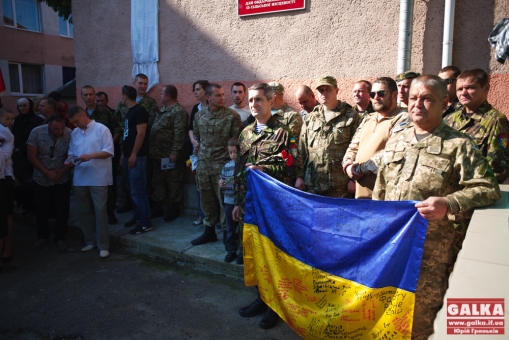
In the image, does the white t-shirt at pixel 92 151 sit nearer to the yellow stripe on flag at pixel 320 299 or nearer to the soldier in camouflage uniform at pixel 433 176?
the yellow stripe on flag at pixel 320 299

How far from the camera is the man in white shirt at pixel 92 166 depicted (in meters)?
5.13

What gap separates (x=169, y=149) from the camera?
244 inches

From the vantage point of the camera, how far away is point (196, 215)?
660 centimetres

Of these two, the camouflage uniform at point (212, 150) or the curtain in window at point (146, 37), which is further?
the curtain in window at point (146, 37)

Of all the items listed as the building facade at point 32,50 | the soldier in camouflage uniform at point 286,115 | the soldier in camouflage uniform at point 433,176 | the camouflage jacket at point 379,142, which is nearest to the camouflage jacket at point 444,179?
the soldier in camouflage uniform at point 433,176

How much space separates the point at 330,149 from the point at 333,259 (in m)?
1.55

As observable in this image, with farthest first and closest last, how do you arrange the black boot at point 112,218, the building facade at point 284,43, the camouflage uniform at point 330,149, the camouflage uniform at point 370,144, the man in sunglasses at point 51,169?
1. the black boot at point 112,218
2. the man in sunglasses at point 51,169
3. the building facade at point 284,43
4. the camouflage uniform at point 330,149
5. the camouflage uniform at point 370,144

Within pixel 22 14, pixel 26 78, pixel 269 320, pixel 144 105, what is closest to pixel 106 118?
pixel 144 105

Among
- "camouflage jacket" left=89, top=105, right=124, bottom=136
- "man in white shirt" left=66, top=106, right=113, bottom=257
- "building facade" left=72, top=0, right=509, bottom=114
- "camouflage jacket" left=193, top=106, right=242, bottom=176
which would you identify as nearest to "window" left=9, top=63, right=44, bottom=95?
"building facade" left=72, top=0, right=509, bottom=114

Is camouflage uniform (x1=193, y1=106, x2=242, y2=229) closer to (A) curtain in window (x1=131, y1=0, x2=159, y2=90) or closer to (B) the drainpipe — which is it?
(A) curtain in window (x1=131, y1=0, x2=159, y2=90)

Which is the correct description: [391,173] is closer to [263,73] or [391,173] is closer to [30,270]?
[263,73]

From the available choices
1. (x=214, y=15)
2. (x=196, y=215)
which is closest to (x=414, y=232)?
(x=196, y=215)

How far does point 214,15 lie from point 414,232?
518 centimetres

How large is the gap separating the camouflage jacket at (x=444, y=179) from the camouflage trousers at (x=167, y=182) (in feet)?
14.1
